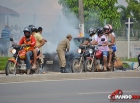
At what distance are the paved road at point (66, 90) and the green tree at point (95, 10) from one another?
21.5m

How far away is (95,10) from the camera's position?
141 feet

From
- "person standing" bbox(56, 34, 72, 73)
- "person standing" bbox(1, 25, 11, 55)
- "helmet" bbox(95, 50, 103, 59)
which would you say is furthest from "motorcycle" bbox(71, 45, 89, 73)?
"person standing" bbox(1, 25, 11, 55)

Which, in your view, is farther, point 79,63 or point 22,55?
point 79,63

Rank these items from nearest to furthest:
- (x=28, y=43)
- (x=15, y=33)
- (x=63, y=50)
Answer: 1. (x=28, y=43)
2. (x=63, y=50)
3. (x=15, y=33)

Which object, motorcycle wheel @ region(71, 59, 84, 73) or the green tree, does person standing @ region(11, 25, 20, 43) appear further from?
motorcycle wheel @ region(71, 59, 84, 73)

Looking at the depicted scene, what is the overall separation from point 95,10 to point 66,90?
90.3 feet

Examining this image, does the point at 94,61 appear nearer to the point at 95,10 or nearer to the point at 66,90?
the point at 66,90

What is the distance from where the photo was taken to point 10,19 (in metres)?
35.4

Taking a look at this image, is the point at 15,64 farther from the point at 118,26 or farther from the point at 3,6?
the point at 118,26

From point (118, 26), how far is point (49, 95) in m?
30.5

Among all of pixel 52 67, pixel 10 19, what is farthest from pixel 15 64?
pixel 10 19

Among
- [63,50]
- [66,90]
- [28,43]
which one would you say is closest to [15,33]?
[63,50]

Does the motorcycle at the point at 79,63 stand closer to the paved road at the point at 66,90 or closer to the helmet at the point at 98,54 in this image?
the helmet at the point at 98,54

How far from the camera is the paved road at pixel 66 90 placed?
13680 mm
